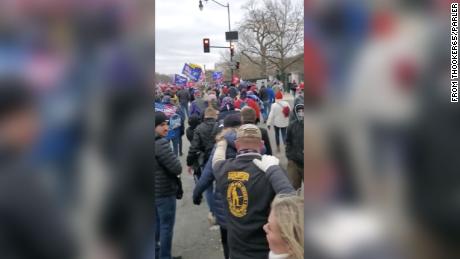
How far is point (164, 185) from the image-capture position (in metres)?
3.66

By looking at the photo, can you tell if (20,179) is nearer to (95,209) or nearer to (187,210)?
(95,209)

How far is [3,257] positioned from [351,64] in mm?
665

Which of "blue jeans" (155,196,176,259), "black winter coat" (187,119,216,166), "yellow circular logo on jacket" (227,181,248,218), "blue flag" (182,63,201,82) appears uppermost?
"blue flag" (182,63,201,82)

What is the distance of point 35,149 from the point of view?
673 millimetres

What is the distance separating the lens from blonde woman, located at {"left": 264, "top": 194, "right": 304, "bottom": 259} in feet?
5.79

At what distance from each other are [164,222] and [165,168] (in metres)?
0.64

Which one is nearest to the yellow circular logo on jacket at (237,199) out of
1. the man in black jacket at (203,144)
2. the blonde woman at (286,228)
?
the blonde woman at (286,228)

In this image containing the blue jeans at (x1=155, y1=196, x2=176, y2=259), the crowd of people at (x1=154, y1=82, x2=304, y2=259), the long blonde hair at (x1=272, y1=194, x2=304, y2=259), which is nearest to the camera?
the long blonde hair at (x1=272, y1=194, x2=304, y2=259)

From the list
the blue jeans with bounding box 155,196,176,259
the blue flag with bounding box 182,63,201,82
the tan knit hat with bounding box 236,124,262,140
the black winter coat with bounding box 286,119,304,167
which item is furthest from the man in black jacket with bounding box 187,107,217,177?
the blue flag with bounding box 182,63,201,82

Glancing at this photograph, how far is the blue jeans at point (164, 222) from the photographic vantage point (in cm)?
373

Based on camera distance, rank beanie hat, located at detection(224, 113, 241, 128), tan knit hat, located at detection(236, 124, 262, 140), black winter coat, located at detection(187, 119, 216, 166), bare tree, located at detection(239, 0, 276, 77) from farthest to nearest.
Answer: bare tree, located at detection(239, 0, 276, 77), black winter coat, located at detection(187, 119, 216, 166), beanie hat, located at detection(224, 113, 241, 128), tan knit hat, located at detection(236, 124, 262, 140)

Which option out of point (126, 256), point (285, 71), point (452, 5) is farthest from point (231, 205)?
point (285, 71)

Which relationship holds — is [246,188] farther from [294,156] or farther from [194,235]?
[194,235]

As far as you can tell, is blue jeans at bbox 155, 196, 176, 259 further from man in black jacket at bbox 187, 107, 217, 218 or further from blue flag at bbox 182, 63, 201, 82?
blue flag at bbox 182, 63, 201, 82
